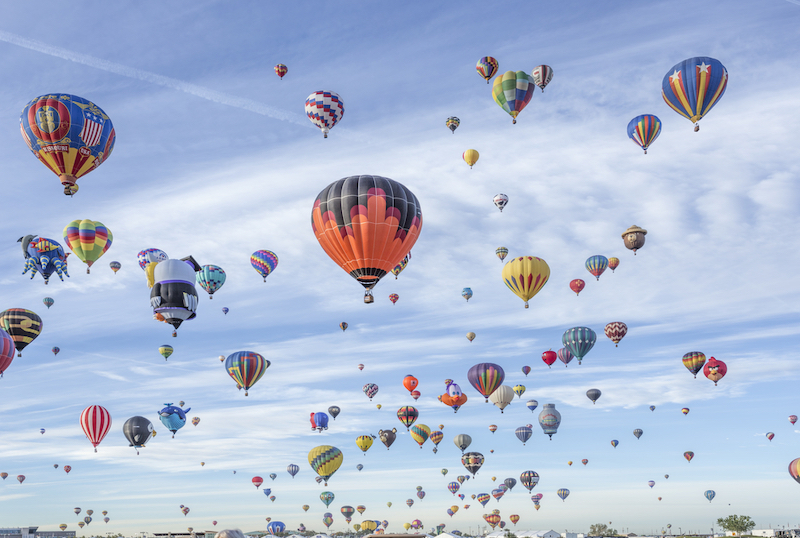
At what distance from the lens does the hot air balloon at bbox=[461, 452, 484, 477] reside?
68.6 m

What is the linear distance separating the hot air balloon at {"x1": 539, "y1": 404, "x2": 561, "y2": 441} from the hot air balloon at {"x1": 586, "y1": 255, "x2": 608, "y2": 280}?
637 inches

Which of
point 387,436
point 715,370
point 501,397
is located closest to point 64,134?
point 501,397

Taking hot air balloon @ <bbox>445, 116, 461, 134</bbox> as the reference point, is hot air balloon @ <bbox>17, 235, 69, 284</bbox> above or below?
below

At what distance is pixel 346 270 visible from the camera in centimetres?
3012

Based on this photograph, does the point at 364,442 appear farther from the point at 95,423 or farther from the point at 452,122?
the point at 452,122

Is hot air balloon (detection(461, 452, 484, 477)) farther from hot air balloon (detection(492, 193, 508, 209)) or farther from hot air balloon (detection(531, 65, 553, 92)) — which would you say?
hot air balloon (detection(531, 65, 553, 92))

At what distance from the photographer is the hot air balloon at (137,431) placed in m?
52.8

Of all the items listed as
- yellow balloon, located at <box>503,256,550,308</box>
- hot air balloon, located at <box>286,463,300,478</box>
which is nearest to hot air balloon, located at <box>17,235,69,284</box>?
yellow balloon, located at <box>503,256,550,308</box>

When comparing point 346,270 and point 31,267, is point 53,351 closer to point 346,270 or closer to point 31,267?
point 31,267

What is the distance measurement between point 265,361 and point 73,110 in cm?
2395

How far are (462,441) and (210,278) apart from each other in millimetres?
32110

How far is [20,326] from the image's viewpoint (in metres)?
45.8

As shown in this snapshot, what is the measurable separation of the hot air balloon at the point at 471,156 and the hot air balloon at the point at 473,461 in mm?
30203

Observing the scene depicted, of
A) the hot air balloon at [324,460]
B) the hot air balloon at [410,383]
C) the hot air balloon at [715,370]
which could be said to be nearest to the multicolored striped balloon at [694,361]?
the hot air balloon at [715,370]
